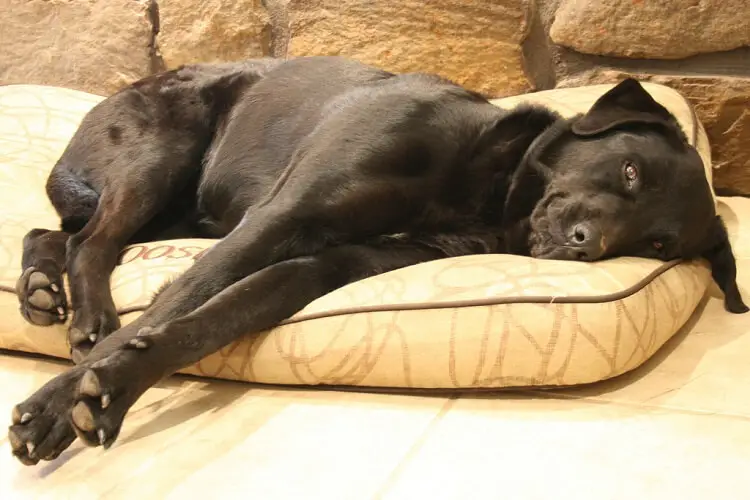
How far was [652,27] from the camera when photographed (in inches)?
103

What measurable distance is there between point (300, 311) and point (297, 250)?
18 cm

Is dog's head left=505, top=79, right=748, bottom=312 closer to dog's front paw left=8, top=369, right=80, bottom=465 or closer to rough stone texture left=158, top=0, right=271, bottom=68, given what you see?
dog's front paw left=8, top=369, right=80, bottom=465

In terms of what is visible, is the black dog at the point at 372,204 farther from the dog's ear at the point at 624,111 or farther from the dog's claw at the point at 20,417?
the dog's claw at the point at 20,417

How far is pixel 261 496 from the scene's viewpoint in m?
1.26

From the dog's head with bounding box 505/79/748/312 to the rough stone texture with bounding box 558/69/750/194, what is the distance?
88 cm

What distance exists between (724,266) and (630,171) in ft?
1.31

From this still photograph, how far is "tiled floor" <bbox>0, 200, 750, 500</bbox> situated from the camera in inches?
50.5

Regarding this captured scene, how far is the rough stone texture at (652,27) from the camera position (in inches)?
99.1

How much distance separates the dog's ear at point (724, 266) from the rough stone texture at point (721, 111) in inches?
32.7

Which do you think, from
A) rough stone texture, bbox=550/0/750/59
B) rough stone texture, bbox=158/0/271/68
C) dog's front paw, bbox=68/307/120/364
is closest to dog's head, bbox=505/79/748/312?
rough stone texture, bbox=550/0/750/59

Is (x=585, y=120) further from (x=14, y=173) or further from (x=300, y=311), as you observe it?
(x=14, y=173)


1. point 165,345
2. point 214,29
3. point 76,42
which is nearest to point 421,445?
point 165,345

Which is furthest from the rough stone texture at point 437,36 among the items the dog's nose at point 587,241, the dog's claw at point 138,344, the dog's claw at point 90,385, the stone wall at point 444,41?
the dog's claw at point 90,385

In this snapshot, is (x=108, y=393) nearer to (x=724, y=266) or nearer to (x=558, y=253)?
(x=558, y=253)
